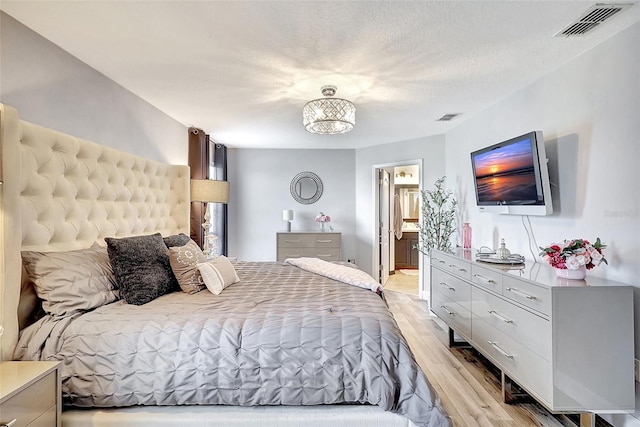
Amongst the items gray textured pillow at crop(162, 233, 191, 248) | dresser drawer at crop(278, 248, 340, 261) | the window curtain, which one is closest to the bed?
gray textured pillow at crop(162, 233, 191, 248)

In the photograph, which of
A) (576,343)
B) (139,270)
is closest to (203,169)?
(139,270)

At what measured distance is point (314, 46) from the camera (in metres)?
2.18

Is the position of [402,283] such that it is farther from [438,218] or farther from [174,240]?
[174,240]

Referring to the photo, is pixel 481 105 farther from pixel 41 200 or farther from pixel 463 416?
pixel 41 200

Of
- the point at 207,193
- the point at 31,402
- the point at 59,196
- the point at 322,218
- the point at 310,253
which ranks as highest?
the point at 207,193

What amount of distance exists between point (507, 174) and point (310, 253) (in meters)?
3.20

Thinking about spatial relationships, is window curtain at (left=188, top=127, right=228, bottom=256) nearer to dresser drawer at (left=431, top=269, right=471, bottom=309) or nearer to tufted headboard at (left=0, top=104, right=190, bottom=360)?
tufted headboard at (left=0, top=104, right=190, bottom=360)

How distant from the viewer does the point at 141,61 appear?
7.90 ft

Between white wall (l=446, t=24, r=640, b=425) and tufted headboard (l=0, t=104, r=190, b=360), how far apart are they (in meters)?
2.99

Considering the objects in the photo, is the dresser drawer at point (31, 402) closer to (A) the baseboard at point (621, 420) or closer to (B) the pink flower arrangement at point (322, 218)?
(A) the baseboard at point (621, 420)

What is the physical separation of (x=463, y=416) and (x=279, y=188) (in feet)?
14.4

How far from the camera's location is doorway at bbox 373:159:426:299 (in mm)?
5637

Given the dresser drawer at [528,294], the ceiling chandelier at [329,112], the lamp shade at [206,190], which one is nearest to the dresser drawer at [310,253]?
the lamp shade at [206,190]

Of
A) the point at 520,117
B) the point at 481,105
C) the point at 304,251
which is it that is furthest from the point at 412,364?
the point at 304,251
